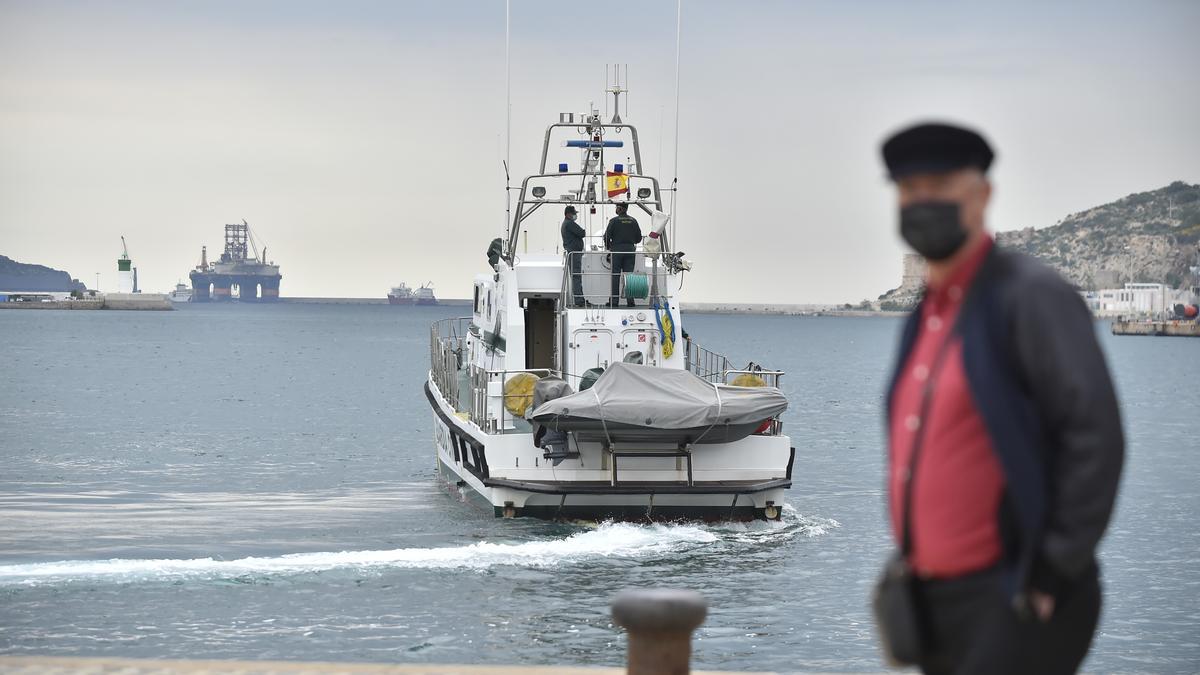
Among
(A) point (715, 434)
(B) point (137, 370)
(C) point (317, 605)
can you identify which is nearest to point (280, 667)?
(C) point (317, 605)

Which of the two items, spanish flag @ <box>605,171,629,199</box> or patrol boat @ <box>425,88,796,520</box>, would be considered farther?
spanish flag @ <box>605,171,629,199</box>

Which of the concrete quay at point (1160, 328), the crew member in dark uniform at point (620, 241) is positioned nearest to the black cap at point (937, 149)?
the crew member in dark uniform at point (620, 241)

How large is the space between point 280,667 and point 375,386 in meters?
59.9

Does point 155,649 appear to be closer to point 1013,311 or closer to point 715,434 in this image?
point 715,434

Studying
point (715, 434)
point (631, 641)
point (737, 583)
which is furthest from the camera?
point (715, 434)

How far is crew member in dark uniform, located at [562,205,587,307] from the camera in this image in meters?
21.7

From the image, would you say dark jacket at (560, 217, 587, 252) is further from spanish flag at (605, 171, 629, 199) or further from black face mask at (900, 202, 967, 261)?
black face mask at (900, 202, 967, 261)

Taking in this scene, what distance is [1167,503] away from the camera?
27.6 m

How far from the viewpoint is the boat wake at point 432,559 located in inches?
655

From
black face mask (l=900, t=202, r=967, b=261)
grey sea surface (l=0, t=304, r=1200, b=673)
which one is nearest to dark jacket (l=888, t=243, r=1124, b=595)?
black face mask (l=900, t=202, r=967, b=261)

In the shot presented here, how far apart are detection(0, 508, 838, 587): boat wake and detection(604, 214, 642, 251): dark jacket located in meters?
4.64

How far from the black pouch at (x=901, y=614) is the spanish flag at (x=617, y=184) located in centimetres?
1917

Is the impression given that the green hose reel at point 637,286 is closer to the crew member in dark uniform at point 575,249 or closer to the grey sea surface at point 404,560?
the crew member in dark uniform at point 575,249

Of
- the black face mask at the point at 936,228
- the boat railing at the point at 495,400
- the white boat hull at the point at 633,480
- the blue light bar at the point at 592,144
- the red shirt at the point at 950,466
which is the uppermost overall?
the blue light bar at the point at 592,144
